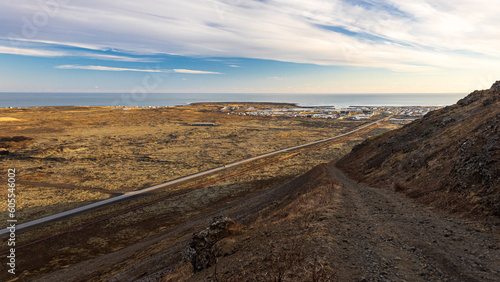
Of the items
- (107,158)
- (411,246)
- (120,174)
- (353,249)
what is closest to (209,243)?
(353,249)

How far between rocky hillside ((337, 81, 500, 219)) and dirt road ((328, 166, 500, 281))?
204cm

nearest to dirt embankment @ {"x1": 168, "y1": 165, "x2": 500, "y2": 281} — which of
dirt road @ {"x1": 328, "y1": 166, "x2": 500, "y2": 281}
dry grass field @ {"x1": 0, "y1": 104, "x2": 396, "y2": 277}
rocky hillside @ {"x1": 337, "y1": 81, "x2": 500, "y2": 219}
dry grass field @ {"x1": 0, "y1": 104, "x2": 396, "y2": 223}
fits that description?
dirt road @ {"x1": 328, "y1": 166, "x2": 500, "y2": 281}

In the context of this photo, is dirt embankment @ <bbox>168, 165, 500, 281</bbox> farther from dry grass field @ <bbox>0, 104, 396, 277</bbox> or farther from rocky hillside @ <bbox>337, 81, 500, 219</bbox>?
dry grass field @ <bbox>0, 104, 396, 277</bbox>

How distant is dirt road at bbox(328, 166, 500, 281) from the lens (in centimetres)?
843

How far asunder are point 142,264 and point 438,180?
23474mm

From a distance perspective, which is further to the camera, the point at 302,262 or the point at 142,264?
the point at 142,264

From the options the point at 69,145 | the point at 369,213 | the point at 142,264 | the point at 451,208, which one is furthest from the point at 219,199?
the point at 69,145

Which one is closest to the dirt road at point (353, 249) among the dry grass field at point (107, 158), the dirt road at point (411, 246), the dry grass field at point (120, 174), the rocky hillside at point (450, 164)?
the dirt road at point (411, 246)

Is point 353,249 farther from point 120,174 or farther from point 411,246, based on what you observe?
point 120,174

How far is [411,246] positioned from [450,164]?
13.5 meters

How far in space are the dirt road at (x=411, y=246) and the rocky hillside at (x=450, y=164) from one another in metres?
2.04

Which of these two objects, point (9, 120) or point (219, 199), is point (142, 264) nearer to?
point (219, 199)

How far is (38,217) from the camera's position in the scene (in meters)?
30.1

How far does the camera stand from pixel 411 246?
10453 millimetres
